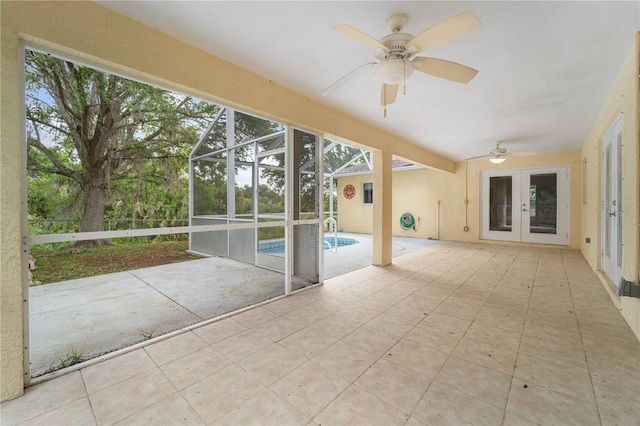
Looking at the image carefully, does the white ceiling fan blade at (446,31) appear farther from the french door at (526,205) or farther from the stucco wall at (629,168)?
the french door at (526,205)

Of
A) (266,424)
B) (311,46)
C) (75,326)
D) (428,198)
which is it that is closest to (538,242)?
(428,198)

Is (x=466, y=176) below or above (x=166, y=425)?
above

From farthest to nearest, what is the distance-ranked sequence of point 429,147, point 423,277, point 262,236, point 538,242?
point 538,242
point 429,147
point 262,236
point 423,277

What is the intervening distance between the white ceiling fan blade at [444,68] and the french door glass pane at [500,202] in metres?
6.55

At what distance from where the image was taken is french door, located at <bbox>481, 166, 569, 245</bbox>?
657 cm

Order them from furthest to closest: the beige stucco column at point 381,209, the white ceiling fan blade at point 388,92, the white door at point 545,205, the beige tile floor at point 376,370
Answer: the white door at point 545,205 < the beige stucco column at point 381,209 < the white ceiling fan blade at point 388,92 < the beige tile floor at point 376,370

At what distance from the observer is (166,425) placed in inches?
52.1

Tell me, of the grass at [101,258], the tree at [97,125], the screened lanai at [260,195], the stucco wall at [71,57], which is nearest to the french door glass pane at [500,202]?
the screened lanai at [260,195]

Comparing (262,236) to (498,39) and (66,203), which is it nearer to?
(66,203)

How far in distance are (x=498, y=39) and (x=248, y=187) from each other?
13.5 ft

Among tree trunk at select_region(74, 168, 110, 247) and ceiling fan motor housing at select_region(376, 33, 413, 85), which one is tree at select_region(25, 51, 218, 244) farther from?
ceiling fan motor housing at select_region(376, 33, 413, 85)

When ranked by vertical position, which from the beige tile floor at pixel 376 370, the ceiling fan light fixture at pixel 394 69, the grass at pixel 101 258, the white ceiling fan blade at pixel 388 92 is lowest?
the beige tile floor at pixel 376 370

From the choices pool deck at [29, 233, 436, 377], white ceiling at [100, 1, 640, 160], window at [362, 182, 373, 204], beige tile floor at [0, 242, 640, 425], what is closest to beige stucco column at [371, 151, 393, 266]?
pool deck at [29, 233, 436, 377]

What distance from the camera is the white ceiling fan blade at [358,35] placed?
5.03 feet
